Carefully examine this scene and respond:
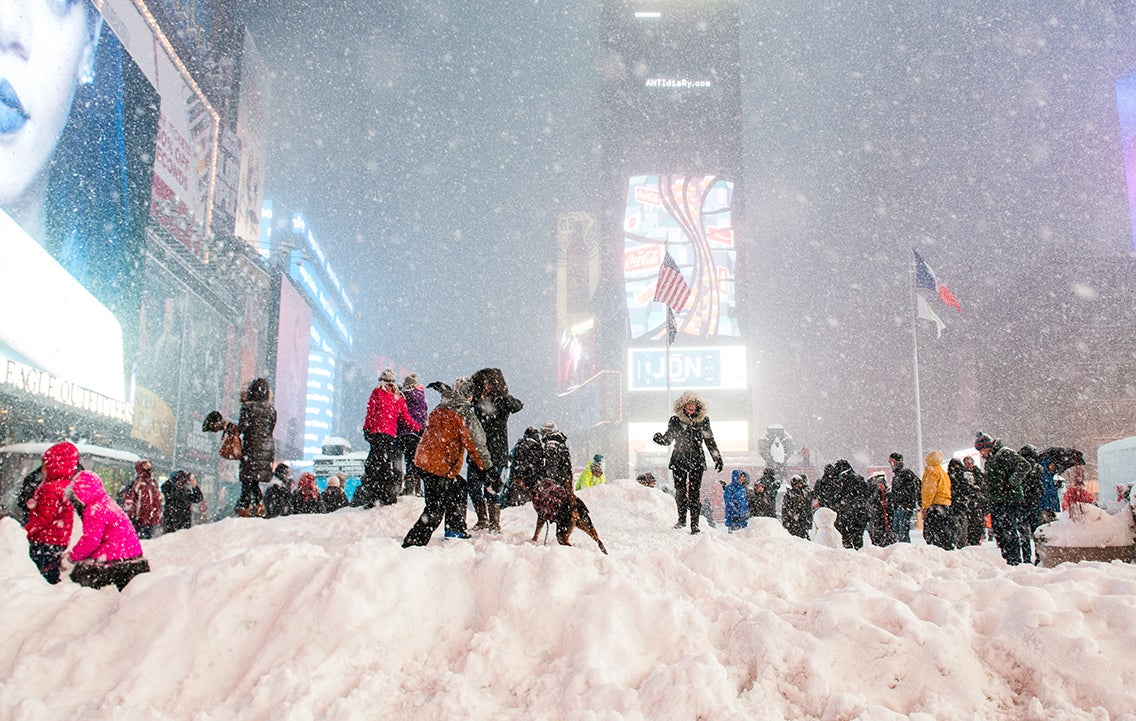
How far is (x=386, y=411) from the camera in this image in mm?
9445

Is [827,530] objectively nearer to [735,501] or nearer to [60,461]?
[735,501]

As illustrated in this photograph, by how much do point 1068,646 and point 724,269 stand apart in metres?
59.5

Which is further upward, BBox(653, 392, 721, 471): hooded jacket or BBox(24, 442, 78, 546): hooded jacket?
BBox(653, 392, 721, 471): hooded jacket

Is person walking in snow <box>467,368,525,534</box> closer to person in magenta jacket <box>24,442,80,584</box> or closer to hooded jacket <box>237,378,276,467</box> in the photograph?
hooded jacket <box>237,378,276,467</box>

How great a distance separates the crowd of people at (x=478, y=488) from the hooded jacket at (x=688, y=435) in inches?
0.7

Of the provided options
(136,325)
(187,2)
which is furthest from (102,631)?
(187,2)

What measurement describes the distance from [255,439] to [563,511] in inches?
194

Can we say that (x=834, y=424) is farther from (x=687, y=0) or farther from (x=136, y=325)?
(x=136, y=325)

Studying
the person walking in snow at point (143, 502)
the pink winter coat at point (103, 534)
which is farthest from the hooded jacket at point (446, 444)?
the person walking in snow at point (143, 502)

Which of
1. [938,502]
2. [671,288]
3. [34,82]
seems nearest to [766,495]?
[938,502]

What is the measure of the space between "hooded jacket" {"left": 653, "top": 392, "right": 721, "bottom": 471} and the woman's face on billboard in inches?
725

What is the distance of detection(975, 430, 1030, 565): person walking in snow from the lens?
888cm

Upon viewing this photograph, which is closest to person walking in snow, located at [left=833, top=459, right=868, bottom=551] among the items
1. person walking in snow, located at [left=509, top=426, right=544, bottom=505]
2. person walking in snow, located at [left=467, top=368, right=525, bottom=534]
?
person walking in snow, located at [left=509, top=426, right=544, bottom=505]

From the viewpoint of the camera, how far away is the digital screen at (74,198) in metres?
18.8
